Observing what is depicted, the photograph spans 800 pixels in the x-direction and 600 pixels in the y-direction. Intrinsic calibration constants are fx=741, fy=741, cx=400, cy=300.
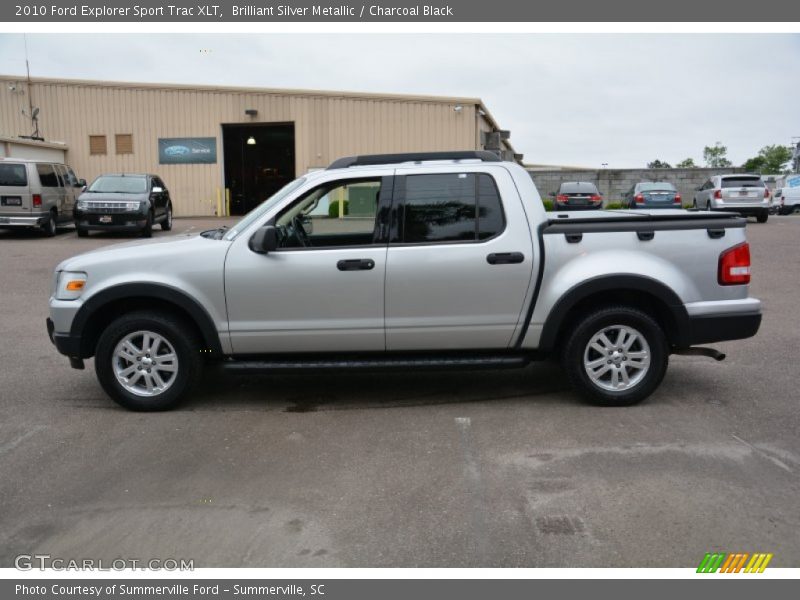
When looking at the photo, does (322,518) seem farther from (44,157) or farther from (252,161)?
(252,161)

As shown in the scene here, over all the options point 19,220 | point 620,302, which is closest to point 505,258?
point 620,302

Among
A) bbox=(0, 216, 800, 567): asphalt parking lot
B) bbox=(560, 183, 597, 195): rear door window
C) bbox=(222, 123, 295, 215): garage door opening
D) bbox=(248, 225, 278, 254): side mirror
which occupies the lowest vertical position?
bbox=(0, 216, 800, 567): asphalt parking lot

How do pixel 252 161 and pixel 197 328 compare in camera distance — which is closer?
pixel 197 328

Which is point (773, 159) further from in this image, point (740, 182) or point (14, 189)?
point (14, 189)

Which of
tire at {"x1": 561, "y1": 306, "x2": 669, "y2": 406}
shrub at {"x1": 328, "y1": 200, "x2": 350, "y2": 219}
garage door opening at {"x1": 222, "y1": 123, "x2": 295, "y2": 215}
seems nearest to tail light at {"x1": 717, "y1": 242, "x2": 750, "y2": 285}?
tire at {"x1": 561, "y1": 306, "x2": 669, "y2": 406}

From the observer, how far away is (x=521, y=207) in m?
5.55

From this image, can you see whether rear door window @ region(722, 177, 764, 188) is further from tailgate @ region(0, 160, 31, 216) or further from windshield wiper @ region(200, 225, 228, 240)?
windshield wiper @ region(200, 225, 228, 240)

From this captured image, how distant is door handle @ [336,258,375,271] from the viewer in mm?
5414

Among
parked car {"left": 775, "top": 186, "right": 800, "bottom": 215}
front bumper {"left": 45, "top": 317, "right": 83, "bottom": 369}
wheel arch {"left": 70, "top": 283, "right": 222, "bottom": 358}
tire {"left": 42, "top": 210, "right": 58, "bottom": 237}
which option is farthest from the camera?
parked car {"left": 775, "top": 186, "right": 800, "bottom": 215}

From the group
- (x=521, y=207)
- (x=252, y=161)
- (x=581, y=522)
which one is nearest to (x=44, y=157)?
(x=252, y=161)

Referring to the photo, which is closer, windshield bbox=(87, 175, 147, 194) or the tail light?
the tail light

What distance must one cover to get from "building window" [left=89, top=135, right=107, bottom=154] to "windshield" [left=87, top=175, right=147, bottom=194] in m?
10.4

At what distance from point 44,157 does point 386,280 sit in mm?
26205

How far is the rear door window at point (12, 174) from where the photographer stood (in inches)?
715
